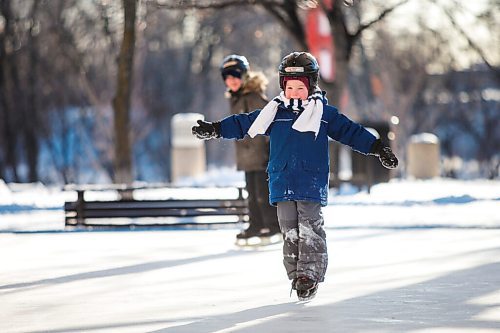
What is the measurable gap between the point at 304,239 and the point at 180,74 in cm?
4273

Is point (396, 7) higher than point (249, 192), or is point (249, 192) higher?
point (396, 7)

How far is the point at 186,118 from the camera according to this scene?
108ft

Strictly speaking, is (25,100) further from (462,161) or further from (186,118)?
(462,161)

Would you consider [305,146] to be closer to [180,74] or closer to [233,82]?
[233,82]

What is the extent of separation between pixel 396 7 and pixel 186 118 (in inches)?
386

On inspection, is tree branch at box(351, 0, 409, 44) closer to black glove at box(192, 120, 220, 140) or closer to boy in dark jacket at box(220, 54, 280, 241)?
boy in dark jacket at box(220, 54, 280, 241)

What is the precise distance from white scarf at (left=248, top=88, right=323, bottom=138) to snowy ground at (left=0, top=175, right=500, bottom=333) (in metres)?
1.12

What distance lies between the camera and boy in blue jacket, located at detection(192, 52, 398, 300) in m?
8.11

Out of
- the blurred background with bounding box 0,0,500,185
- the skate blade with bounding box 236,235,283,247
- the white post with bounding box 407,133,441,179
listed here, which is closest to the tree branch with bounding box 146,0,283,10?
the blurred background with bounding box 0,0,500,185

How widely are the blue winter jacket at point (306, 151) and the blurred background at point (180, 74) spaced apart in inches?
748

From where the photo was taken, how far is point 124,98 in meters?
19.5

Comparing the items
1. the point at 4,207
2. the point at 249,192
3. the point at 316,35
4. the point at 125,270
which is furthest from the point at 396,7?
the point at 125,270

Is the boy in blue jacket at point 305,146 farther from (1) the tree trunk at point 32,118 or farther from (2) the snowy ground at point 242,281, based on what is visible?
(1) the tree trunk at point 32,118

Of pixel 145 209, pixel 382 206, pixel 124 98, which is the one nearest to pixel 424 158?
pixel 382 206
